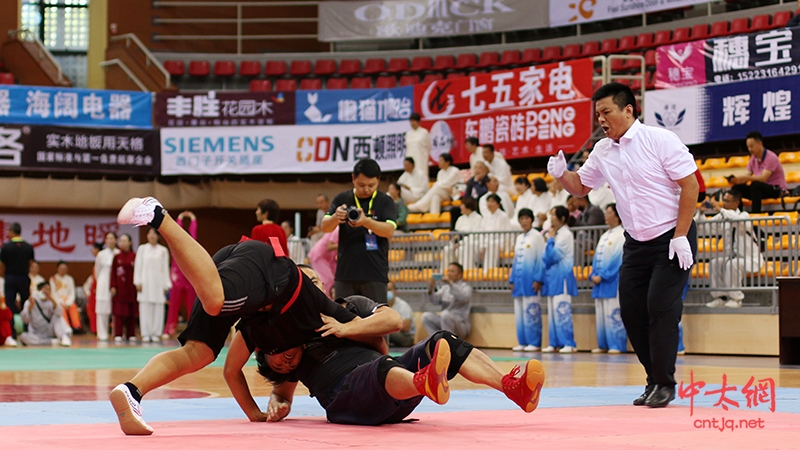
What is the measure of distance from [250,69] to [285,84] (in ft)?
3.68

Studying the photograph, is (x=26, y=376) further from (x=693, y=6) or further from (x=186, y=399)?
(x=693, y=6)

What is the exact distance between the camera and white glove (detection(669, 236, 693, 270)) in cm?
549

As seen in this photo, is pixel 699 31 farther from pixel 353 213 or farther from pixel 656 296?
pixel 656 296

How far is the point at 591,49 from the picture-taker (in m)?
20.8

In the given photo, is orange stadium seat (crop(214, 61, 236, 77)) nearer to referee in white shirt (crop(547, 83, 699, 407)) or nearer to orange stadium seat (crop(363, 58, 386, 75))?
orange stadium seat (crop(363, 58, 386, 75))

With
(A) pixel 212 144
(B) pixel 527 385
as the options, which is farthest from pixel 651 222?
(A) pixel 212 144

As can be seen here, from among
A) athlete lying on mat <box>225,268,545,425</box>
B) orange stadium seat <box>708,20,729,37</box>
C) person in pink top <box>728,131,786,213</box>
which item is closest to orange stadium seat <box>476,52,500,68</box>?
orange stadium seat <box>708,20,729,37</box>

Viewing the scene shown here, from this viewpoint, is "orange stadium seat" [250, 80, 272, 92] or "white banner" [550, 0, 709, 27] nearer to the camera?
"white banner" [550, 0, 709, 27]

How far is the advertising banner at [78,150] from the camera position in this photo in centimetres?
1956

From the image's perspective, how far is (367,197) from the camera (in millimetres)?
7867

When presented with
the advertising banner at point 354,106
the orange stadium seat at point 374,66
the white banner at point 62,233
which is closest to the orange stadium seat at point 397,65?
the orange stadium seat at point 374,66

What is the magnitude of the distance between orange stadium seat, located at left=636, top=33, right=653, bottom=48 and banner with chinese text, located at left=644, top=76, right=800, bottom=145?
175 inches

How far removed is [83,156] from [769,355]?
14.0 metres

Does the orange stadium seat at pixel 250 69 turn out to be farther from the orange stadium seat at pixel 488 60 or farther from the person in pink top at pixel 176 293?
the person in pink top at pixel 176 293
